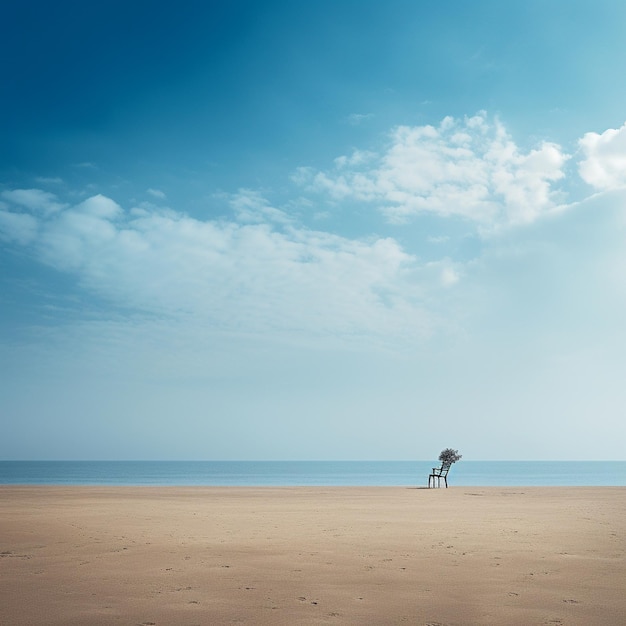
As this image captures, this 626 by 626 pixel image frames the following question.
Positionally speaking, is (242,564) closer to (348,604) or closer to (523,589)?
(348,604)

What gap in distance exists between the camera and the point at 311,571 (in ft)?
41.0

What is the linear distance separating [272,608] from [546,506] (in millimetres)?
25283

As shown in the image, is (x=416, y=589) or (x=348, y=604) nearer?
(x=348, y=604)

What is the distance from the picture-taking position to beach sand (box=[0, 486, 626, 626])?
9.18 meters

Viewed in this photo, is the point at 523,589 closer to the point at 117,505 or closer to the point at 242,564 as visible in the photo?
the point at 242,564

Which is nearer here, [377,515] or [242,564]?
[242,564]

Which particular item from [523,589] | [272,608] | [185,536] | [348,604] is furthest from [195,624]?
[185,536]

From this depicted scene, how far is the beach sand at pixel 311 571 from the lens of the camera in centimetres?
918

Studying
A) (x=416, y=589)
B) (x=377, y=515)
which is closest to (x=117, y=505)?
(x=377, y=515)

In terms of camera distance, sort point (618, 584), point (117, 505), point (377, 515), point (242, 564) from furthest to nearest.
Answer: point (117, 505) < point (377, 515) < point (242, 564) < point (618, 584)

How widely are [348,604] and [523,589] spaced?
3.40m

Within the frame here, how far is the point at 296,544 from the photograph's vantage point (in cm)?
1650

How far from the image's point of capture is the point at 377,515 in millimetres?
25312

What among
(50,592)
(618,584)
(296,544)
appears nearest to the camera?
(50,592)
